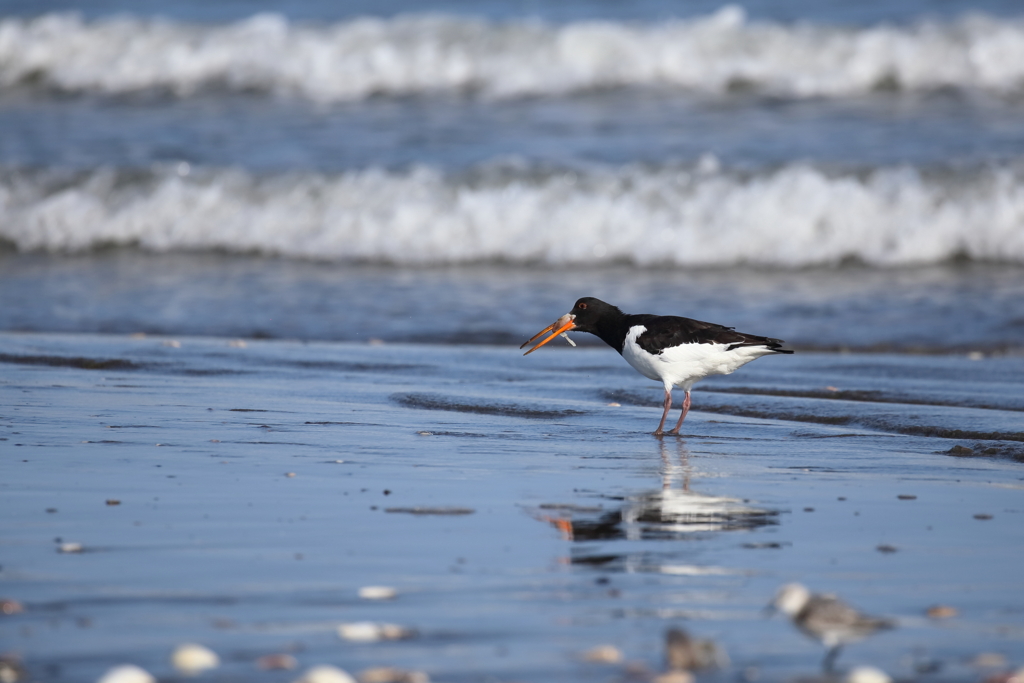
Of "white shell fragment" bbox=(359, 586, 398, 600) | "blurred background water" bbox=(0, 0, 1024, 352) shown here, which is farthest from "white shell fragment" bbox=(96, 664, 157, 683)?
"blurred background water" bbox=(0, 0, 1024, 352)

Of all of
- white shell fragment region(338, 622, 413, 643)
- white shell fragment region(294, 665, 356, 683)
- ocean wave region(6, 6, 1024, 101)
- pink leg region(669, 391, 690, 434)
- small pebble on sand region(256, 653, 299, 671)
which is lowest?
small pebble on sand region(256, 653, 299, 671)

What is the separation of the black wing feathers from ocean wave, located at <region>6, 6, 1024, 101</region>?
12.2 m

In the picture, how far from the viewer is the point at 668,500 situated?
15.4 feet

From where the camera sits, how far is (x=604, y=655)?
115 inches

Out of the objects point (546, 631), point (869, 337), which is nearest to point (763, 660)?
point (546, 631)

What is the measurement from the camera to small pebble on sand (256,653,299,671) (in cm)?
283

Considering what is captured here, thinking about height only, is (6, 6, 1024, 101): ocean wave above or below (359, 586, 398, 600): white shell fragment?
above

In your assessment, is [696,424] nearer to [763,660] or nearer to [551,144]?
[763,660]

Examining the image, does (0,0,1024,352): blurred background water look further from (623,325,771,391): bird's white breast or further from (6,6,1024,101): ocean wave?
(623,325,771,391): bird's white breast

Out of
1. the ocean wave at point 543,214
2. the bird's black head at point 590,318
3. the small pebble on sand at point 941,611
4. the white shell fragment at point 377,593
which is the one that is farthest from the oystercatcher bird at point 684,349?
the ocean wave at point 543,214

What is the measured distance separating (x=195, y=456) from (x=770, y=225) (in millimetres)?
9284

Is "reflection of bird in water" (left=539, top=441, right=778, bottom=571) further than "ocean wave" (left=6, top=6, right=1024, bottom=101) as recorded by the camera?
No

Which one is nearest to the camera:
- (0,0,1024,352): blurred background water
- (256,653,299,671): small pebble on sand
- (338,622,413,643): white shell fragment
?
(256,653,299,671): small pebble on sand

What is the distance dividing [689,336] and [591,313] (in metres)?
1.00
